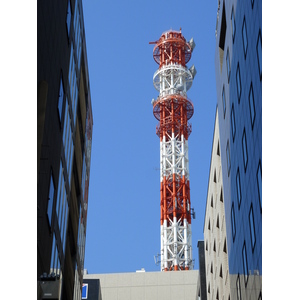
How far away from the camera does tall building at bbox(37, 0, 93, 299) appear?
30859 mm

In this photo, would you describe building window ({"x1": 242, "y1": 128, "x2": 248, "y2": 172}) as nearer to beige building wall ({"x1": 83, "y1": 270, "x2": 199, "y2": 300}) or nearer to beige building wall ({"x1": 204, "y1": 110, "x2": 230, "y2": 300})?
beige building wall ({"x1": 204, "y1": 110, "x2": 230, "y2": 300})

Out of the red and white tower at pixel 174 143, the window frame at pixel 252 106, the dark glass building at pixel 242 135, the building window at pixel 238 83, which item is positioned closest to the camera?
the dark glass building at pixel 242 135

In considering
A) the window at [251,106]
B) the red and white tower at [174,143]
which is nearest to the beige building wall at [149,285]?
the red and white tower at [174,143]

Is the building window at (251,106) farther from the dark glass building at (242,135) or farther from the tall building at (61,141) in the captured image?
the tall building at (61,141)

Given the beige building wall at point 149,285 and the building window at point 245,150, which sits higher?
the building window at point 245,150

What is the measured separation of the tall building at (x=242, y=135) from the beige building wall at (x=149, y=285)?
36.6 m

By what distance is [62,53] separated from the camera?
37094 mm

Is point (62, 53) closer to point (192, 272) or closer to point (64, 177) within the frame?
point (64, 177)

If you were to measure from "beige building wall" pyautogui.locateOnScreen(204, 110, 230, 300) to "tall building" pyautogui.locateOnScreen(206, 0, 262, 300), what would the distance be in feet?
11.3

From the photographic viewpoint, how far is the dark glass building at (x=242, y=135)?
3459 cm

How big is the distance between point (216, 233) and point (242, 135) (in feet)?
58.5
